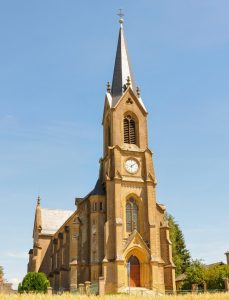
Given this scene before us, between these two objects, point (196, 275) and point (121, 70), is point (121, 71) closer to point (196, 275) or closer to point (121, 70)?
point (121, 70)

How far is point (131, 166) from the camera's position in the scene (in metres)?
55.4

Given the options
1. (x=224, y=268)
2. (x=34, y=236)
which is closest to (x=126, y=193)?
(x=224, y=268)

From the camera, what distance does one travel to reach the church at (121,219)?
4984 centimetres

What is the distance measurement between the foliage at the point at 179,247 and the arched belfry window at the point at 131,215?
2353cm

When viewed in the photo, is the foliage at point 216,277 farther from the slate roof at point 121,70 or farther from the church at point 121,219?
the slate roof at point 121,70

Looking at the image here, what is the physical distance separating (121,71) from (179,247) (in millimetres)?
36025

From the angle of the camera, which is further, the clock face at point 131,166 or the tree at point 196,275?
the clock face at point 131,166

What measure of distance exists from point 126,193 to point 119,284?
11.4 m

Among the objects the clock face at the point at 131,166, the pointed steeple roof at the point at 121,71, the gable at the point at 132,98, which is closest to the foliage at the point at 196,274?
the clock face at the point at 131,166

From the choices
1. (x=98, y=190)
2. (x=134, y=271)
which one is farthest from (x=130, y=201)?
(x=134, y=271)

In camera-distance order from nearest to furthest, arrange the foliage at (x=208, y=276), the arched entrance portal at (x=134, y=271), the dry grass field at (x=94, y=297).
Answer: the dry grass field at (x=94, y=297) → the arched entrance portal at (x=134, y=271) → the foliage at (x=208, y=276)

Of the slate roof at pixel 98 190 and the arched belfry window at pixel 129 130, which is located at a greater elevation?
the arched belfry window at pixel 129 130

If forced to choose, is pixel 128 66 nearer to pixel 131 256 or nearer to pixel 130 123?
pixel 130 123

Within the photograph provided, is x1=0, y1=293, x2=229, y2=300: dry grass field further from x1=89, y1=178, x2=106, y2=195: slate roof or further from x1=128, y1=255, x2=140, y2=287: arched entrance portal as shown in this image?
x1=89, y1=178, x2=106, y2=195: slate roof
